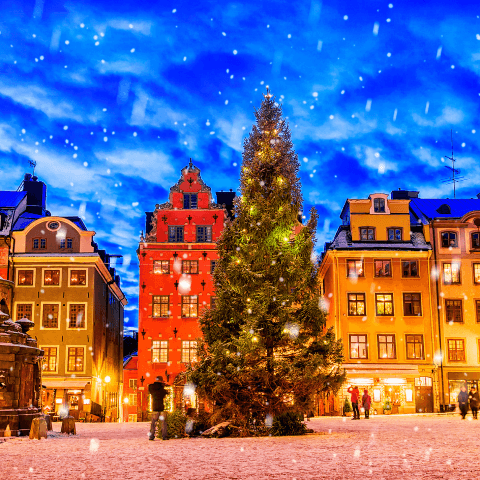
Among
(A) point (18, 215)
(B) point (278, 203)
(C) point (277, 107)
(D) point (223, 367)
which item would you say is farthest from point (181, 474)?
(A) point (18, 215)

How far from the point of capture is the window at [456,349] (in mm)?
46875

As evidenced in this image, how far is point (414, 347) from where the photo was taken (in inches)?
1845

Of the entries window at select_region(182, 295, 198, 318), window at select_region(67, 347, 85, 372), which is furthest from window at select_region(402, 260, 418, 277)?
window at select_region(67, 347, 85, 372)

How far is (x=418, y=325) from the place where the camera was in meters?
47.2

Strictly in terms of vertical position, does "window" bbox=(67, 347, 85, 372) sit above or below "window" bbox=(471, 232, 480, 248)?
below

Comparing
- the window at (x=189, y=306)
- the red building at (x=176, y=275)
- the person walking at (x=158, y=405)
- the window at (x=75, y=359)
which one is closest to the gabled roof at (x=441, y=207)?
the red building at (x=176, y=275)

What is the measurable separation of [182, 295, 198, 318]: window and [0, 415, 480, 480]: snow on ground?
2976 cm

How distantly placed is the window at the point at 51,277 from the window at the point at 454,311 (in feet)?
89.6

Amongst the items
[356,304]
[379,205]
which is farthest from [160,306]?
[379,205]

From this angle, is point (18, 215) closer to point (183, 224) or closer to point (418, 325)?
point (183, 224)

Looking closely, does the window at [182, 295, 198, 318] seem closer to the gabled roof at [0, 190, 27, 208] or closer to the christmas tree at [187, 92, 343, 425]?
the gabled roof at [0, 190, 27, 208]

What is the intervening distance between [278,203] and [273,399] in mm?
6288

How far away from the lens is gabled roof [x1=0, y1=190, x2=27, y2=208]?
2179 inches

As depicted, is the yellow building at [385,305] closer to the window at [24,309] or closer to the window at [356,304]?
the window at [356,304]
